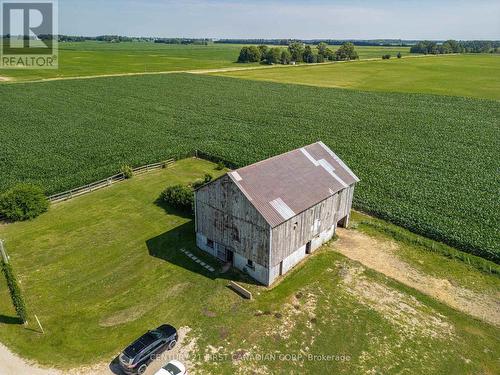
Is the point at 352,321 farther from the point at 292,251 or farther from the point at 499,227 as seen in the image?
the point at 499,227

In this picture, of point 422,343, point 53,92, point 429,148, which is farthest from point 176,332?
point 53,92

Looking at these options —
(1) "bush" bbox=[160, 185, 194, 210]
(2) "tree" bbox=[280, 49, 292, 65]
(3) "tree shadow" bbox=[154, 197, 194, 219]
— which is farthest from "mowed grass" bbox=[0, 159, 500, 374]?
(2) "tree" bbox=[280, 49, 292, 65]

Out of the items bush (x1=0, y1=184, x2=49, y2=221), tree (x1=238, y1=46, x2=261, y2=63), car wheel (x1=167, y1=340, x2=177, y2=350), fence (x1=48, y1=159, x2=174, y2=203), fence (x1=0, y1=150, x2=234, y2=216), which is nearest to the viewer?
car wheel (x1=167, y1=340, x2=177, y2=350)

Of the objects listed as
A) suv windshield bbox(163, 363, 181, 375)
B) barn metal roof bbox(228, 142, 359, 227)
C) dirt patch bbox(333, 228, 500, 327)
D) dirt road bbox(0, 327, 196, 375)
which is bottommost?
dirt road bbox(0, 327, 196, 375)

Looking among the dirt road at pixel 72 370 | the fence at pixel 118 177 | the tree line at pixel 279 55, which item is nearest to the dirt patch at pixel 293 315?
the dirt road at pixel 72 370

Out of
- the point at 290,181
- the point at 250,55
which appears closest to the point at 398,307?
the point at 290,181

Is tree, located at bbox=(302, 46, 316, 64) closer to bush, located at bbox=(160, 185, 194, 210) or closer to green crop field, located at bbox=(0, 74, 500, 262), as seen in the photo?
green crop field, located at bbox=(0, 74, 500, 262)

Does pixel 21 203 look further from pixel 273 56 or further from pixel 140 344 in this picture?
pixel 273 56
